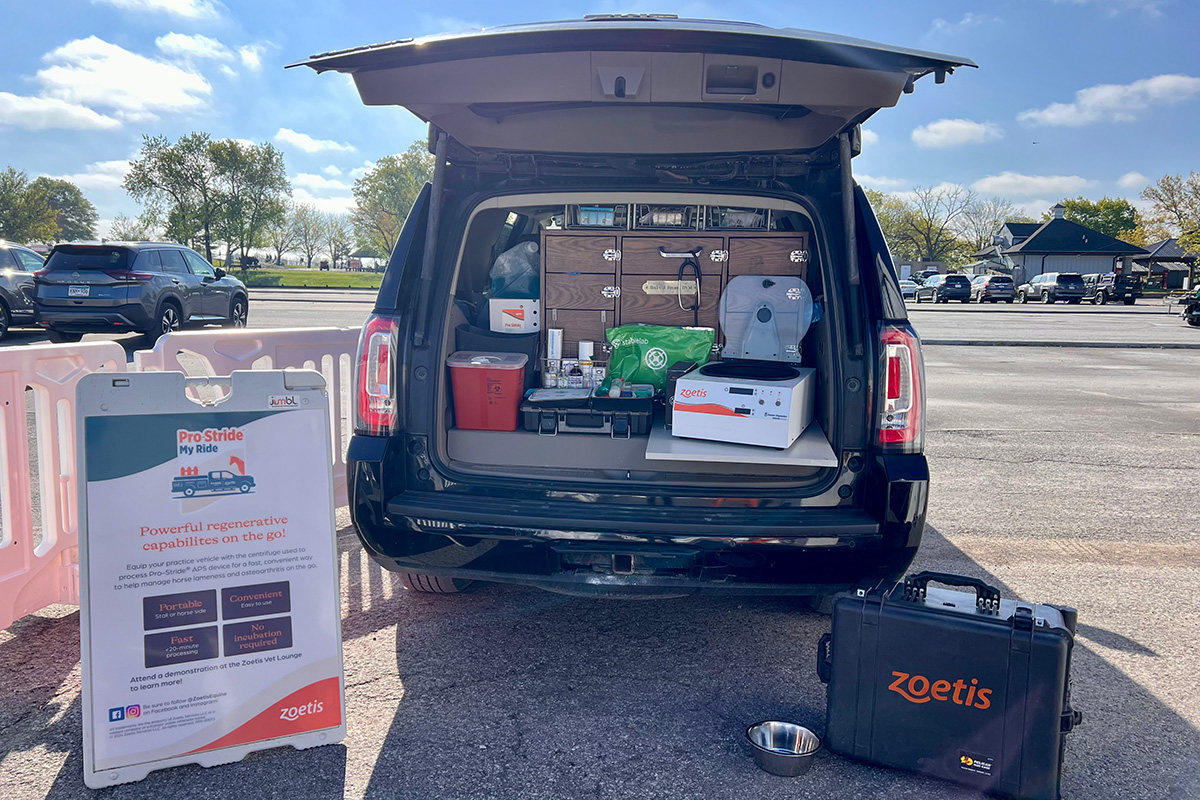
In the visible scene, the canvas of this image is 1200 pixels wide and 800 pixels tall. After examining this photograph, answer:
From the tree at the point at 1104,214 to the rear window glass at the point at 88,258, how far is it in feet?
279

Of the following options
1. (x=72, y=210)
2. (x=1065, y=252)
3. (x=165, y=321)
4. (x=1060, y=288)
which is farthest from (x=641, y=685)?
(x=72, y=210)

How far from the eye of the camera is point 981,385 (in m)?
11.2

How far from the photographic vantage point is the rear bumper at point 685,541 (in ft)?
8.97

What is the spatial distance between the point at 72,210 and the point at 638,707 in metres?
101

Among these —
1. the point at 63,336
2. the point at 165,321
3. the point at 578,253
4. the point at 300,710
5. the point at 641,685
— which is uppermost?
the point at 578,253

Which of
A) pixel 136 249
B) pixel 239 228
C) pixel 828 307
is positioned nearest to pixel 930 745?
pixel 828 307

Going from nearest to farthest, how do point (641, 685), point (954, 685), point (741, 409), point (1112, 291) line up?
point (954, 685), point (641, 685), point (741, 409), point (1112, 291)

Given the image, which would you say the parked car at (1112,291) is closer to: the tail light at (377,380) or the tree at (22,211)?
the tail light at (377,380)

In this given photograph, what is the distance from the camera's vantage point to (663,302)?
4.15 meters

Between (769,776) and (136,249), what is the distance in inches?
540

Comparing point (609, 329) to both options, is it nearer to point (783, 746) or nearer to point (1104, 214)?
point (783, 746)

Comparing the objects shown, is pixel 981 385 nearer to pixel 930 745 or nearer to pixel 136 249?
pixel 930 745

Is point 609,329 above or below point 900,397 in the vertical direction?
above

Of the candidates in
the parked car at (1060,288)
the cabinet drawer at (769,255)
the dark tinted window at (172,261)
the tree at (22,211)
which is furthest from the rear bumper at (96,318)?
the tree at (22,211)
